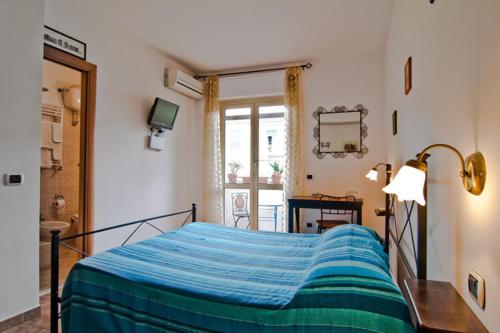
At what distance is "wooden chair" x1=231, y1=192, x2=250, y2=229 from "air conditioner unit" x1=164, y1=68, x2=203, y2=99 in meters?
1.74

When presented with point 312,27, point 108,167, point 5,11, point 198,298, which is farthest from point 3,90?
point 312,27

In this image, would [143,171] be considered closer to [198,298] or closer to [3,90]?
[3,90]

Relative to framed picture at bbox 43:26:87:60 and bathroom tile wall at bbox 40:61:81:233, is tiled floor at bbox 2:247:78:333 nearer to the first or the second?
bathroom tile wall at bbox 40:61:81:233

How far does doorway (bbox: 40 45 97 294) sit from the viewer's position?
2.93 meters

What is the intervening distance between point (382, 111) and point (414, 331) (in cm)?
337

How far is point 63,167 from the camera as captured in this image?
4.07 metres

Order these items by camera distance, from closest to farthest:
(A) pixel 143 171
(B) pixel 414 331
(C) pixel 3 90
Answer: (B) pixel 414 331
(C) pixel 3 90
(A) pixel 143 171

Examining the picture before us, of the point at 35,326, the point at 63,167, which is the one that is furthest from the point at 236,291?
the point at 63,167

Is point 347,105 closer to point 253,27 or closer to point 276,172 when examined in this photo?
point 276,172

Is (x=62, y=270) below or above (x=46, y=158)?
below

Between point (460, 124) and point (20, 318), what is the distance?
293 centimetres

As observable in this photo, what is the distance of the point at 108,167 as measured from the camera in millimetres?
3107

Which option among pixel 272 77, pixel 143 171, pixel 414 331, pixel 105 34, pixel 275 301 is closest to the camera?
pixel 414 331

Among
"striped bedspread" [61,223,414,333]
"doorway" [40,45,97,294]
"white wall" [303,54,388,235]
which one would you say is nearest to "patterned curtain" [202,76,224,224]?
"white wall" [303,54,388,235]
